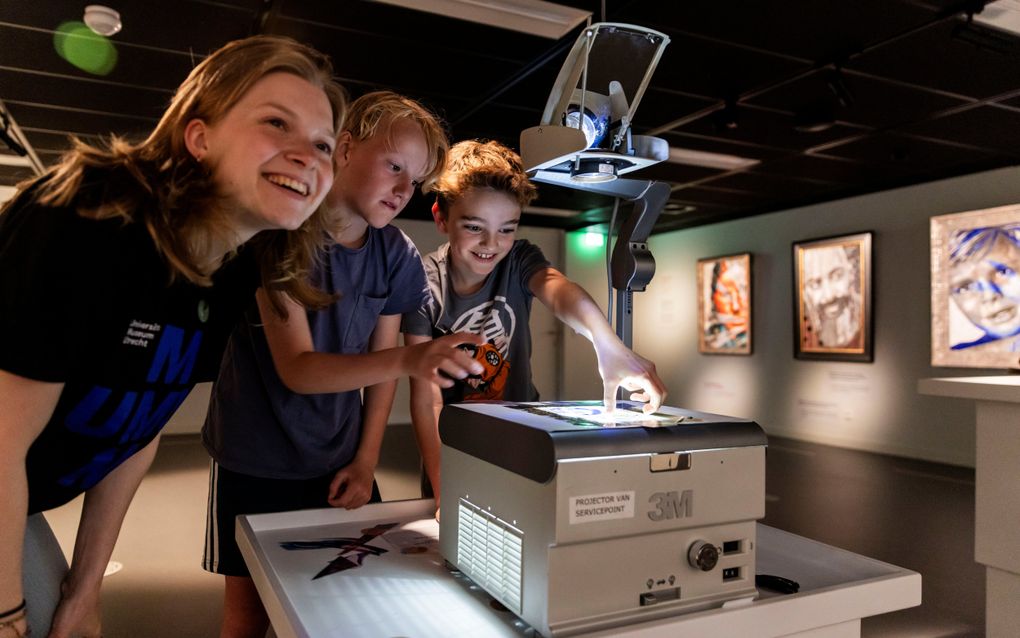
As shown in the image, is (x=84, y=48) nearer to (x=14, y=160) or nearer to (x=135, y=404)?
(x=14, y=160)

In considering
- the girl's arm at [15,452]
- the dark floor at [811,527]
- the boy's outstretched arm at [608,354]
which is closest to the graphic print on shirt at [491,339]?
the boy's outstretched arm at [608,354]

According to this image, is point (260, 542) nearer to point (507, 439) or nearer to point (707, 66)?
point (507, 439)

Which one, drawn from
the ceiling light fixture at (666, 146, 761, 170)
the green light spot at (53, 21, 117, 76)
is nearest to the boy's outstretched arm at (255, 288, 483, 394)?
the green light spot at (53, 21, 117, 76)

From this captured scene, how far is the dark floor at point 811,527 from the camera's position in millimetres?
2488

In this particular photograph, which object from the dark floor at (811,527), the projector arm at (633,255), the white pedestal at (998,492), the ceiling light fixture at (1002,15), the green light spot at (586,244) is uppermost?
the ceiling light fixture at (1002,15)

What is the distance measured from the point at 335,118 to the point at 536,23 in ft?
7.82

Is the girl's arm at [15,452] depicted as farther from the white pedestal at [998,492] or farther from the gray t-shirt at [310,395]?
the white pedestal at [998,492]

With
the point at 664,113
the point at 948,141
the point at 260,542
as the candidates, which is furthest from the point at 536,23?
the point at 948,141

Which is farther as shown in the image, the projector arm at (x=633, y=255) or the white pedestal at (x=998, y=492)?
the white pedestal at (x=998, y=492)

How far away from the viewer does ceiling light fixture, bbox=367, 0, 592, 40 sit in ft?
9.61

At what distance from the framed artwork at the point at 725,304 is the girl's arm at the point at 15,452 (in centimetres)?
708

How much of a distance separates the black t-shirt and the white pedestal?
67.6 inches

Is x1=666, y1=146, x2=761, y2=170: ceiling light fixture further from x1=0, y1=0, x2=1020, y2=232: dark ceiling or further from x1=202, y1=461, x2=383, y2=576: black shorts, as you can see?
x1=202, y1=461, x2=383, y2=576: black shorts

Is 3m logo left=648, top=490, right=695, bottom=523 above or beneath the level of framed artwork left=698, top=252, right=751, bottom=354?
beneath
